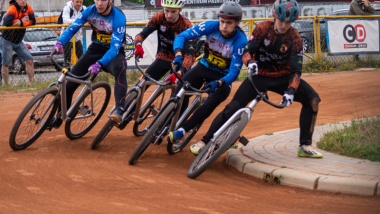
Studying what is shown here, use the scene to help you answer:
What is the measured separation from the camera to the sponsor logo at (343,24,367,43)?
50.0 ft

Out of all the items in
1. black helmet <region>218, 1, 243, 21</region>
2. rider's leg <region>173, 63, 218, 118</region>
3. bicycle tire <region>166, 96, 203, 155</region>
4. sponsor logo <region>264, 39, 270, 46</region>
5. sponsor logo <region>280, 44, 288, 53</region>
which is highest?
black helmet <region>218, 1, 243, 21</region>

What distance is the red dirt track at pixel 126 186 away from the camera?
412 centimetres

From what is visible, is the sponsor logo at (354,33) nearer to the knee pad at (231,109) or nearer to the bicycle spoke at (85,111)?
the bicycle spoke at (85,111)

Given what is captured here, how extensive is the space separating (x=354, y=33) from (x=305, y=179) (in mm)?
11766

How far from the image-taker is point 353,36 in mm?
15320

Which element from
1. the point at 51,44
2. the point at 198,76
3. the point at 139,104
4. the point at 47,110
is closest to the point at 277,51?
the point at 198,76

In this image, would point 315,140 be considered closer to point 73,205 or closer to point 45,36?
point 73,205

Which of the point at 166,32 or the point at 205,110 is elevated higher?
the point at 166,32

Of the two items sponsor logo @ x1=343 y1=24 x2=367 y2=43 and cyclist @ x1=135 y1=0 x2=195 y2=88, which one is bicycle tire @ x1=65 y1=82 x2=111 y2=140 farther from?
sponsor logo @ x1=343 y1=24 x2=367 y2=43

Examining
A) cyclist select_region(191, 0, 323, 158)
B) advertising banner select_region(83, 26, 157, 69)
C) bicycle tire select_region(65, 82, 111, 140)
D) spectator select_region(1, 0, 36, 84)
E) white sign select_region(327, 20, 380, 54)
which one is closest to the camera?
cyclist select_region(191, 0, 323, 158)

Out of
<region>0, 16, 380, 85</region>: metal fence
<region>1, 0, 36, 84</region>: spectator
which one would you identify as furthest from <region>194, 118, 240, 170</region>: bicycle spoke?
<region>1, 0, 36, 84</region>: spectator

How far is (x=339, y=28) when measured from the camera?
15125 mm

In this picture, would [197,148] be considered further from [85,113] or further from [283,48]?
[85,113]

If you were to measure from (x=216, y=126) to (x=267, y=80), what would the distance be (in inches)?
33.8
